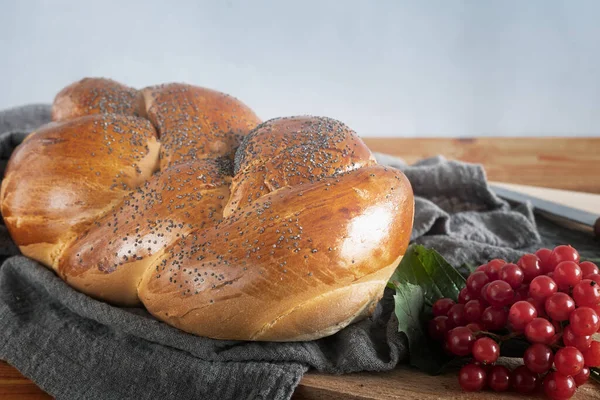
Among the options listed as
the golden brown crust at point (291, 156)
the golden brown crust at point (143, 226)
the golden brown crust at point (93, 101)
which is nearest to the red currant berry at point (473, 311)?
the golden brown crust at point (291, 156)

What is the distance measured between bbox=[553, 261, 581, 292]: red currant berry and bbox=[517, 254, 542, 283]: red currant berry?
1.4 inches

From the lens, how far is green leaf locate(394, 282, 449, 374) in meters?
0.83

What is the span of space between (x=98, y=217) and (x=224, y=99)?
1.00 ft

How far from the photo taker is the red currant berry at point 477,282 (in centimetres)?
86

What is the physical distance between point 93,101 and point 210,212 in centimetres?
38

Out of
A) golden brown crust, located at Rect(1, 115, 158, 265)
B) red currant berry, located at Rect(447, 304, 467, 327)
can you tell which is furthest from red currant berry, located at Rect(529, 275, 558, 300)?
golden brown crust, located at Rect(1, 115, 158, 265)

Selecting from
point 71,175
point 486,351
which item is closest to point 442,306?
point 486,351

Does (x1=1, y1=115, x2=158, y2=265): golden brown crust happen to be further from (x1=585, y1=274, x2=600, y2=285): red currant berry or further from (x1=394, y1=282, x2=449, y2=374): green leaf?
(x1=585, y1=274, x2=600, y2=285): red currant berry

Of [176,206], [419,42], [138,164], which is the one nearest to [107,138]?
[138,164]

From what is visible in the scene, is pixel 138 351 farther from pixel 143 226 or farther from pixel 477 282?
pixel 477 282

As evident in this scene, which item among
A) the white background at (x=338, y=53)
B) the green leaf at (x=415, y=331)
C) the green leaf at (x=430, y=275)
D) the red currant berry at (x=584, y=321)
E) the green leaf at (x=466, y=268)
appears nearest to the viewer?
the red currant berry at (x=584, y=321)

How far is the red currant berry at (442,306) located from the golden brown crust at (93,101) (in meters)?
0.59

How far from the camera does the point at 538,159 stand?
7.12ft

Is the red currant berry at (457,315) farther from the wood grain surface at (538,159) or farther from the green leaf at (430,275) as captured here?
the wood grain surface at (538,159)
